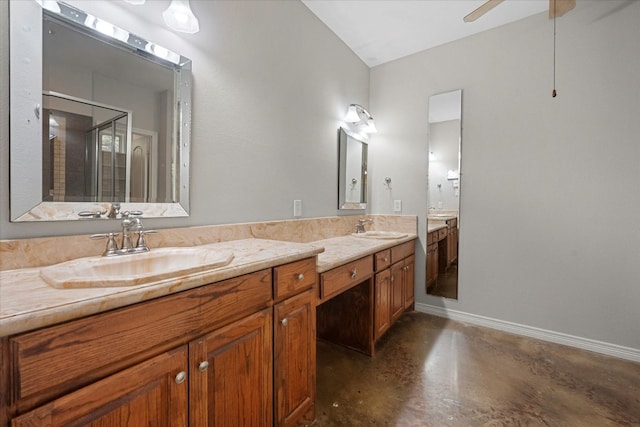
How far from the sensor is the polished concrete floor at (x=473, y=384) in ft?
4.73

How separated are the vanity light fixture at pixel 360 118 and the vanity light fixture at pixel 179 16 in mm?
1638

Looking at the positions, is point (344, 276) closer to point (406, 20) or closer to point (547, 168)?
point (547, 168)

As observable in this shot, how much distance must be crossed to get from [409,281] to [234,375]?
205 centimetres

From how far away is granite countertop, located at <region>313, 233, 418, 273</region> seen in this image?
4.96ft

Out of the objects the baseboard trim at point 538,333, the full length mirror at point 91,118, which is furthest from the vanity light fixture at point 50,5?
the baseboard trim at point 538,333

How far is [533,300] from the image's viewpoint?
231cm

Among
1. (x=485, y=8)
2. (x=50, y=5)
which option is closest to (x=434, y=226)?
→ (x=485, y=8)

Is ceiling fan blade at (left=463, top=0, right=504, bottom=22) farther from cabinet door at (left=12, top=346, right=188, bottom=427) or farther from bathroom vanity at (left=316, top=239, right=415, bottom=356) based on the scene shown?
cabinet door at (left=12, top=346, right=188, bottom=427)

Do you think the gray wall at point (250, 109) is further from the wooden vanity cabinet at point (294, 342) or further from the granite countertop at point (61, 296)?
the wooden vanity cabinet at point (294, 342)

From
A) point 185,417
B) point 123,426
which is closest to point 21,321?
point 123,426

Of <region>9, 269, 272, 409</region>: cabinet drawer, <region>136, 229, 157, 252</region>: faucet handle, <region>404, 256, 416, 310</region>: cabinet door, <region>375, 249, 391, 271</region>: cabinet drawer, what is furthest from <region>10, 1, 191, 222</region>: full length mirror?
<region>404, 256, 416, 310</region>: cabinet door

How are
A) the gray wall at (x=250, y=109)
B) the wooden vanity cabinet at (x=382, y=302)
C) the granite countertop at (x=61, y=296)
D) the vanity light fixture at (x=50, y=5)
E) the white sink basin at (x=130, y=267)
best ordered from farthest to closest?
the wooden vanity cabinet at (x=382, y=302), the gray wall at (x=250, y=109), the vanity light fixture at (x=50, y=5), the white sink basin at (x=130, y=267), the granite countertop at (x=61, y=296)

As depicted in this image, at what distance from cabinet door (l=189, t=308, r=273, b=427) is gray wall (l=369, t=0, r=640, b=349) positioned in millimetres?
2148

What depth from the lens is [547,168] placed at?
2232 millimetres
